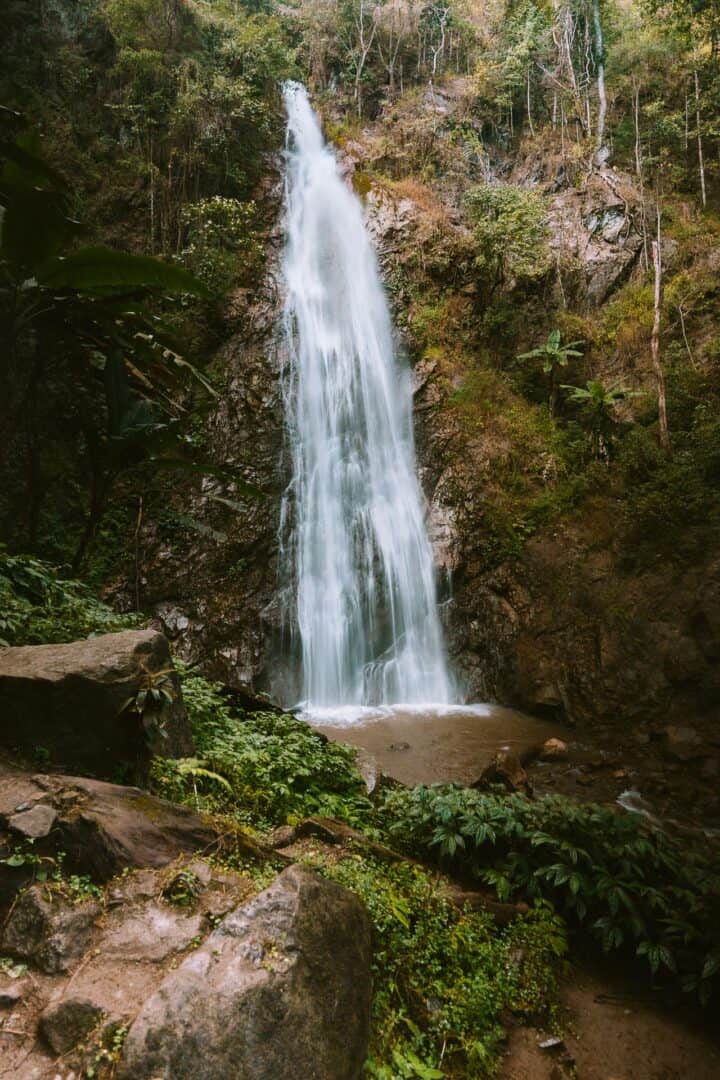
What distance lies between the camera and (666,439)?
1002 centimetres

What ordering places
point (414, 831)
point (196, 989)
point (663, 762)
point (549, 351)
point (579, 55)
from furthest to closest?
point (579, 55)
point (549, 351)
point (663, 762)
point (414, 831)
point (196, 989)

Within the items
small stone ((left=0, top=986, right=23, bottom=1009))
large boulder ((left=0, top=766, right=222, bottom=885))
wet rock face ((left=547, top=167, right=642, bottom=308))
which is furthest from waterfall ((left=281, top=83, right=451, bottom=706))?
small stone ((left=0, top=986, right=23, bottom=1009))

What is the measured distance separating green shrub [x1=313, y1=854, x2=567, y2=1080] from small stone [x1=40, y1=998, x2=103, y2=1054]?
0.94 metres

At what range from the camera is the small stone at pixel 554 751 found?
7016 mm

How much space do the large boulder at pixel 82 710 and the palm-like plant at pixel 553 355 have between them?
34.7 ft

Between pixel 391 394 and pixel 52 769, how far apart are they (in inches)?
406

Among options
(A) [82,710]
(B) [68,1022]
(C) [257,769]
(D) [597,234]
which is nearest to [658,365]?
(D) [597,234]

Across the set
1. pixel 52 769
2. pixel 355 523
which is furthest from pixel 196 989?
pixel 355 523

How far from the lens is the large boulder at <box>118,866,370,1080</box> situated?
158cm

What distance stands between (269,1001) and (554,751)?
20.0 feet

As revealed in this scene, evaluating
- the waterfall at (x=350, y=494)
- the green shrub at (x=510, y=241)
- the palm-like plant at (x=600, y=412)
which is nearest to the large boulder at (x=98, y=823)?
the waterfall at (x=350, y=494)

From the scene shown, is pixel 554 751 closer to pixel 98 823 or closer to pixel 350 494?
pixel 350 494

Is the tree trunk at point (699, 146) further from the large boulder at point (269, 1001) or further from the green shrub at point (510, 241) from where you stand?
the large boulder at point (269, 1001)

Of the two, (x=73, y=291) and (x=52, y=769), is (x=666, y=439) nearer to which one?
(x=73, y=291)
